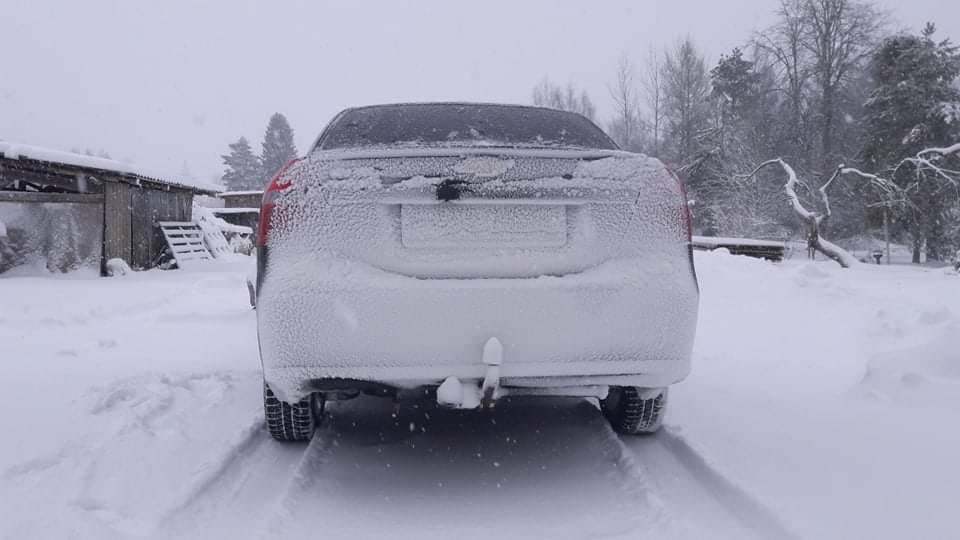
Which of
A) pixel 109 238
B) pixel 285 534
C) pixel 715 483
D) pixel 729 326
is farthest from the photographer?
pixel 109 238

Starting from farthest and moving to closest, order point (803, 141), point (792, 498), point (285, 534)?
point (803, 141) → point (792, 498) → point (285, 534)

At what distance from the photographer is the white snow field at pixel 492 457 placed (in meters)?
2.06

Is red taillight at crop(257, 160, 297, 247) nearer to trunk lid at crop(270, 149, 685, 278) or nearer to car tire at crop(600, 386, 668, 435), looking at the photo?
trunk lid at crop(270, 149, 685, 278)

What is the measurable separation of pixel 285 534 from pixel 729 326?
490 centimetres

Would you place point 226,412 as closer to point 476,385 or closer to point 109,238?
point 476,385

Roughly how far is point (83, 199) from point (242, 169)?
50.5 m

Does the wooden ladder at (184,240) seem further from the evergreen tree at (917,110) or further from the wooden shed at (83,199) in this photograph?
the evergreen tree at (917,110)

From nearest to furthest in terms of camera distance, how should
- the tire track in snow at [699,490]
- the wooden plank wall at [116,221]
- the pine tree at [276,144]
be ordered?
1. the tire track in snow at [699,490]
2. the wooden plank wall at [116,221]
3. the pine tree at [276,144]

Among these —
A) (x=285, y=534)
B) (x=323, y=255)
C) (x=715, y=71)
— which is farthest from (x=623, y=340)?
(x=715, y=71)

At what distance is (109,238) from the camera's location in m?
11.7

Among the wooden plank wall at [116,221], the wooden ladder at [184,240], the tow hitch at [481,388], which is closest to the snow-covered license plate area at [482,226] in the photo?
the tow hitch at [481,388]

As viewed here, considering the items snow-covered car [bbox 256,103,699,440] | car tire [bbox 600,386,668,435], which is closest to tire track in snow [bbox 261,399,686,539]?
car tire [bbox 600,386,668,435]

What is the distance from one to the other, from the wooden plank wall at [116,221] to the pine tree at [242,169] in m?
47.3

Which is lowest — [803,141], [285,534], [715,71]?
[285,534]
